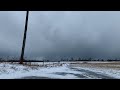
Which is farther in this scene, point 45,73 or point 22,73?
point 45,73

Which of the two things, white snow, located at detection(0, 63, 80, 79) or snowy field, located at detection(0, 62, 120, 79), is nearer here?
white snow, located at detection(0, 63, 80, 79)

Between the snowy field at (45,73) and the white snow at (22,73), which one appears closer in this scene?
the white snow at (22,73)
